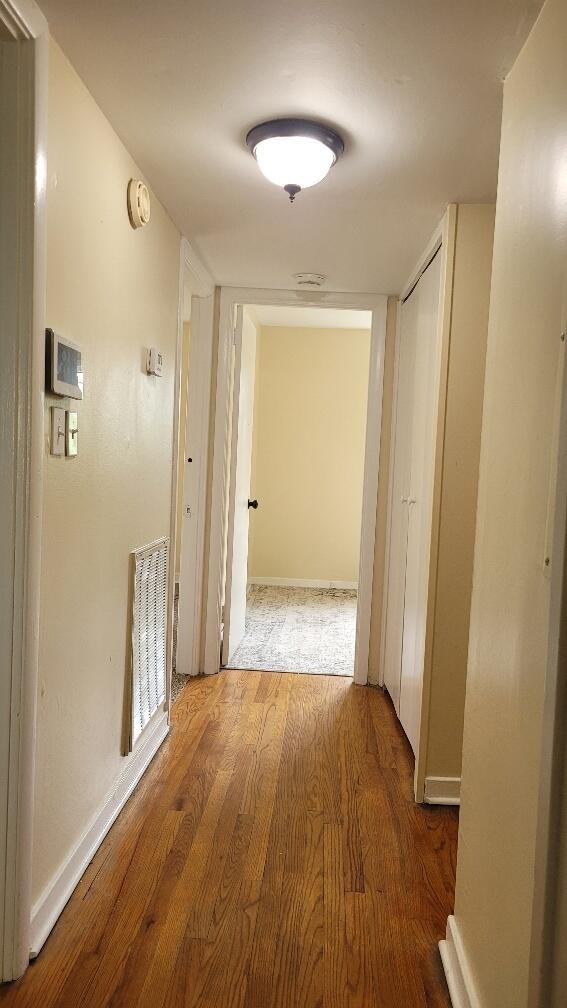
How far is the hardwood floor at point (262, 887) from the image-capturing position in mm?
1494

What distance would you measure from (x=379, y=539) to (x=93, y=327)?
7.39 feet

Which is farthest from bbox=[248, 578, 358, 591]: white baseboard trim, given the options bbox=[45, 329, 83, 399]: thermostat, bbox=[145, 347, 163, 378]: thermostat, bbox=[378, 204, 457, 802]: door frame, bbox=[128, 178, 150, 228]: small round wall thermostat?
bbox=[45, 329, 83, 399]: thermostat

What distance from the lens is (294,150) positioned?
5.93 ft

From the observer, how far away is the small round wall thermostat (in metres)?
2.05

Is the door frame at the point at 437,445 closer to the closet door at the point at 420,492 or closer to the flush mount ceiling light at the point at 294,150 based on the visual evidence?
the closet door at the point at 420,492

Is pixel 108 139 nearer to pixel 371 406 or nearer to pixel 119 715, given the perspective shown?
pixel 119 715

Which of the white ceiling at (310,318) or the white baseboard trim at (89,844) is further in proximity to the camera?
the white ceiling at (310,318)

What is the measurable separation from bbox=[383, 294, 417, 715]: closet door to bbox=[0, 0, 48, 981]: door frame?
1916 mm

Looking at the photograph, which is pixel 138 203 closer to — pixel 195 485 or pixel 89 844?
pixel 195 485

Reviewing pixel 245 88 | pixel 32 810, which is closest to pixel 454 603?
pixel 32 810

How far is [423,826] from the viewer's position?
7.28 ft

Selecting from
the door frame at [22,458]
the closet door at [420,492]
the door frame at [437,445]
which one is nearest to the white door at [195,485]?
the closet door at [420,492]

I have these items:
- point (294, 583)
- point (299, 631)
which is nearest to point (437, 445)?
point (299, 631)

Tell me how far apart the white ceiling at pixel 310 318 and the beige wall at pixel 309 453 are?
0.10m
